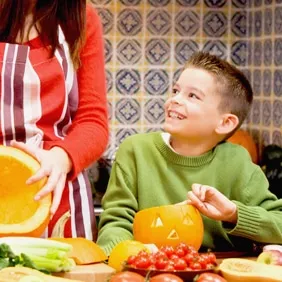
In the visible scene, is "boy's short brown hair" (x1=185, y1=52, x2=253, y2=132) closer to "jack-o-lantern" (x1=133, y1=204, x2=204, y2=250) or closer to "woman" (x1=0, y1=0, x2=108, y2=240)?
"woman" (x1=0, y1=0, x2=108, y2=240)

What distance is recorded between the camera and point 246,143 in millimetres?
3924

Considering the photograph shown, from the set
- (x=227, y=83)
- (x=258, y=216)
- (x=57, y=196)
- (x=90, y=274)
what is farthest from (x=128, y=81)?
(x=90, y=274)

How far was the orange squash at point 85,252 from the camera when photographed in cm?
191

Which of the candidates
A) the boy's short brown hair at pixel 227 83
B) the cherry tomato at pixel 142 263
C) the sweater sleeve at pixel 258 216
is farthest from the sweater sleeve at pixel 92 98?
the cherry tomato at pixel 142 263

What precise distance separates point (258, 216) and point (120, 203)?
12.9 inches

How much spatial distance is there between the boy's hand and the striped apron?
0.31 m

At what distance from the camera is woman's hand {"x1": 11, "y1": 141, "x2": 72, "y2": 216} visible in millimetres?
1948

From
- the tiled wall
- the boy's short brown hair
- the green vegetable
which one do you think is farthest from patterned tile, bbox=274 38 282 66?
the green vegetable

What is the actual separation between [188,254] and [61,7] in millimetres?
775

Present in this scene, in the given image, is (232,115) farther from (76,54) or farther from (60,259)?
(60,259)

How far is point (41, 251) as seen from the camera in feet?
5.96

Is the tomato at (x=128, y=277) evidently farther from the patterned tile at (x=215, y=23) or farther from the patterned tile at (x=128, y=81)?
the patterned tile at (x=215, y=23)

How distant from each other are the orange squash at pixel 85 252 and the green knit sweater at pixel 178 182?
21cm

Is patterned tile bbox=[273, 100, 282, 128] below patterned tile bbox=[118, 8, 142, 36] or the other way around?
below
